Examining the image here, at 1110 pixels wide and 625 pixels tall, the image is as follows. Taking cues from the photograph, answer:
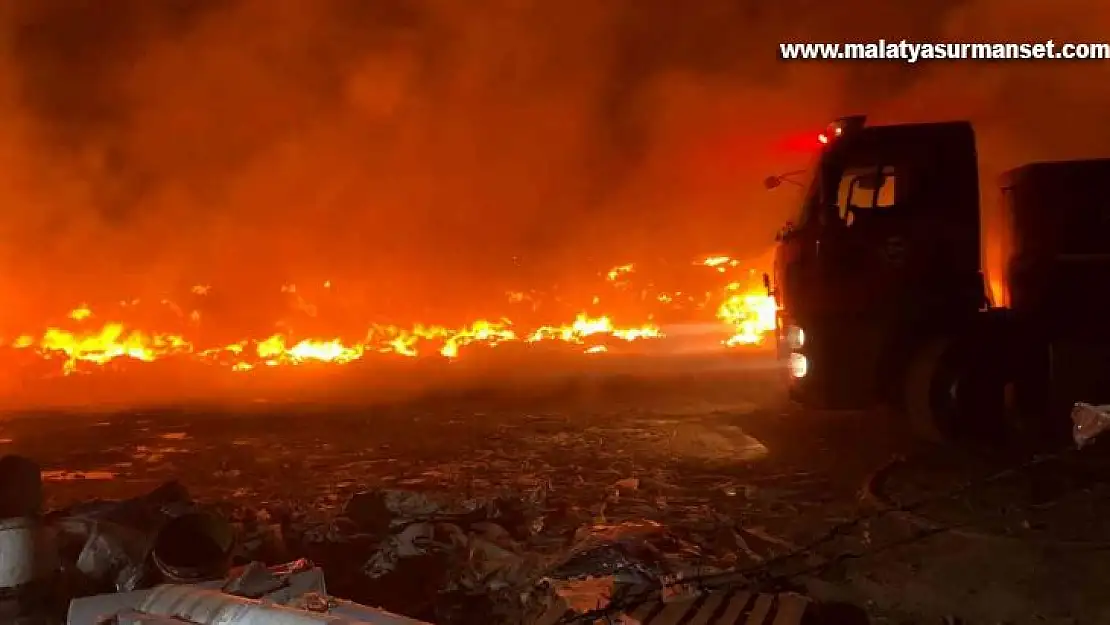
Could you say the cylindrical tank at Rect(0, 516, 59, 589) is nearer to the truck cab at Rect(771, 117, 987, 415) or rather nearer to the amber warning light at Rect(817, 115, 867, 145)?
the truck cab at Rect(771, 117, 987, 415)

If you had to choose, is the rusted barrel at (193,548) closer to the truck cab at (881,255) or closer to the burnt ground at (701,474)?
the burnt ground at (701,474)

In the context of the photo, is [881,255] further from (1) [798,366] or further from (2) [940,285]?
(1) [798,366]

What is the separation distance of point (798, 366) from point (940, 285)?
127 cm

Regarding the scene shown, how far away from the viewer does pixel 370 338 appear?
1791 cm

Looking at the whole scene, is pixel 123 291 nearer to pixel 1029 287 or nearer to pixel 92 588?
pixel 92 588

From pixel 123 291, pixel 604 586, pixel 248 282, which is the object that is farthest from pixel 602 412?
pixel 123 291

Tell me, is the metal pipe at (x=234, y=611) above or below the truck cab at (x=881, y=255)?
below

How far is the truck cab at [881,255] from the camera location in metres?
6.70

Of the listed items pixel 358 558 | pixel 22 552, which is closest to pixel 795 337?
pixel 358 558

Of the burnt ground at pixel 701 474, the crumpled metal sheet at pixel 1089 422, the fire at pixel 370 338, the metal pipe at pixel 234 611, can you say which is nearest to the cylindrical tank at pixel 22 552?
the metal pipe at pixel 234 611

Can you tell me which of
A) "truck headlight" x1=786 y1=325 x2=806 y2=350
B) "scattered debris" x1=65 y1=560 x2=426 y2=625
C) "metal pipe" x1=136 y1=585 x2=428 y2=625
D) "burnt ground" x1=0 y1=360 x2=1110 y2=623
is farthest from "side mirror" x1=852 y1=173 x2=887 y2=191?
"metal pipe" x1=136 y1=585 x2=428 y2=625

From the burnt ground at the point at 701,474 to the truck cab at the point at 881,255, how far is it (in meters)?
0.85

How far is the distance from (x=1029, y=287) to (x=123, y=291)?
16.1 metres

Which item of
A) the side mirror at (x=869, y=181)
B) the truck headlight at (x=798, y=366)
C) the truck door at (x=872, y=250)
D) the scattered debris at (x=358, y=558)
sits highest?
the side mirror at (x=869, y=181)
